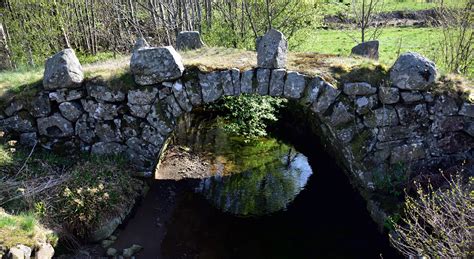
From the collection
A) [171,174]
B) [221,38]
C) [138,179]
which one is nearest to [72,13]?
[221,38]

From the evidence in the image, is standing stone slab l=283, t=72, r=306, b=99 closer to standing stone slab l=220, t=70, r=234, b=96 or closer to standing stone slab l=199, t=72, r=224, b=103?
standing stone slab l=220, t=70, r=234, b=96

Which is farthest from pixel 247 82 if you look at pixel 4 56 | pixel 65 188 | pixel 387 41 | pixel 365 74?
pixel 387 41

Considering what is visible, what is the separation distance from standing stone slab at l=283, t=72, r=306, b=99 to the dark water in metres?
3.03

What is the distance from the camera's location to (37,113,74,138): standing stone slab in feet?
29.5

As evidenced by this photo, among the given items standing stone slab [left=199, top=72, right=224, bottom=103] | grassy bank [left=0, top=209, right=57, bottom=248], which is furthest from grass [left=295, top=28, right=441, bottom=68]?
grassy bank [left=0, top=209, right=57, bottom=248]

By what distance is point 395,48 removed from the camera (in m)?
19.9

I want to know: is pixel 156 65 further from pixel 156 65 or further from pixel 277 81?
pixel 277 81

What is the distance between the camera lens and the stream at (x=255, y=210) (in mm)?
8445

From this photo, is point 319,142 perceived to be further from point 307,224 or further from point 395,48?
point 395,48

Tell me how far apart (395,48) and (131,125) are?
15310mm

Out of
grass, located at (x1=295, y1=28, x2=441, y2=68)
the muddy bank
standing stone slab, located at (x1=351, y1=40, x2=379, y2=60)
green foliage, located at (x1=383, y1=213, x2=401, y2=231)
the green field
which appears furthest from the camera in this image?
the muddy bank

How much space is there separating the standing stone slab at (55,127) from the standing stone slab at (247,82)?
3.97 m

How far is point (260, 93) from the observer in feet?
29.0

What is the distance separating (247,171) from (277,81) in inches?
164
